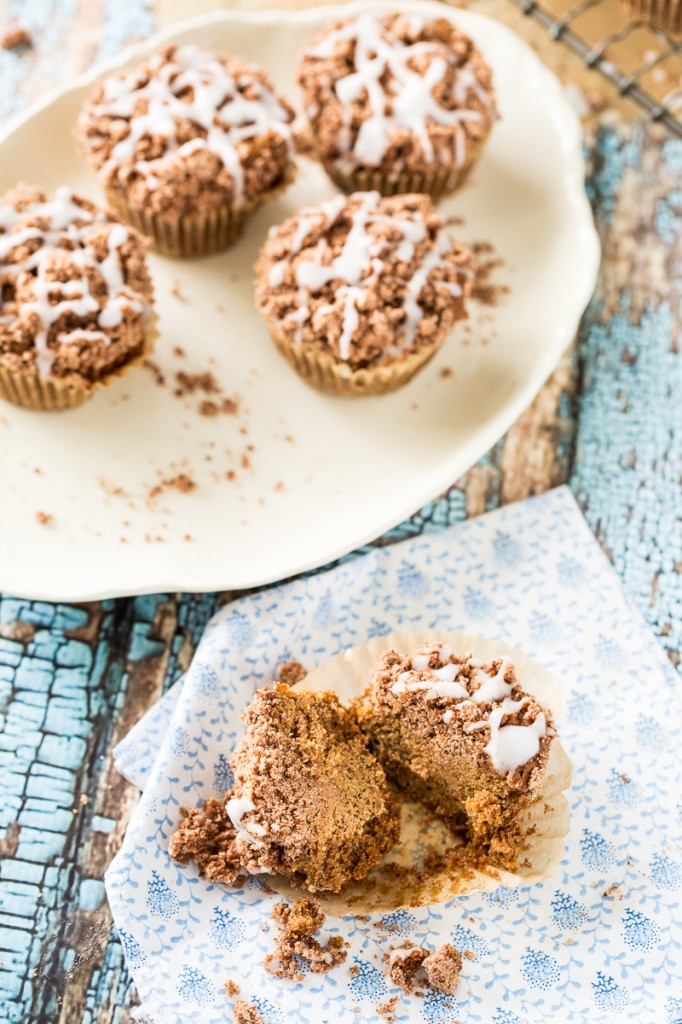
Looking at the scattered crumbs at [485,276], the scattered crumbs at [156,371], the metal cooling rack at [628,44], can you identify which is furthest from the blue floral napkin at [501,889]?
the metal cooling rack at [628,44]

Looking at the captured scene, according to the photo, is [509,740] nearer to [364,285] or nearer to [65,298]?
[364,285]

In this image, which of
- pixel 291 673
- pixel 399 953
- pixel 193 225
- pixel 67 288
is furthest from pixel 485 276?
pixel 399 953

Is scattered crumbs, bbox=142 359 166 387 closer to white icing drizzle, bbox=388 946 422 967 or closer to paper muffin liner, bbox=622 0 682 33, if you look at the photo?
white icing drizzle, bbox=388 946 422 967

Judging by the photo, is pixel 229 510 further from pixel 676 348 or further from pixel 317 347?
pixel 676 348

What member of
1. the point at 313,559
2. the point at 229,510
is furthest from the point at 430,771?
the point at 229,510

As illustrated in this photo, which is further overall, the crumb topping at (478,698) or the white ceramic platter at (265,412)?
the white ceramic platter at (265,412)

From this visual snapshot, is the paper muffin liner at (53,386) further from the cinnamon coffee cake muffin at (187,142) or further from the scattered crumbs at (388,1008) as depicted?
the scattered crumbs at (388,1008)

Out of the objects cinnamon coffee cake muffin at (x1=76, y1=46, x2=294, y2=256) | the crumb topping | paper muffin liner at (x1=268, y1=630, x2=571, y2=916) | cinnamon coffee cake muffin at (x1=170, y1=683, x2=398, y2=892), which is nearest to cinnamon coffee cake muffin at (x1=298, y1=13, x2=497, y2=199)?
cinnamon coffee cake muffin at (x1=76, y1=46, x2=294, y2=256)
